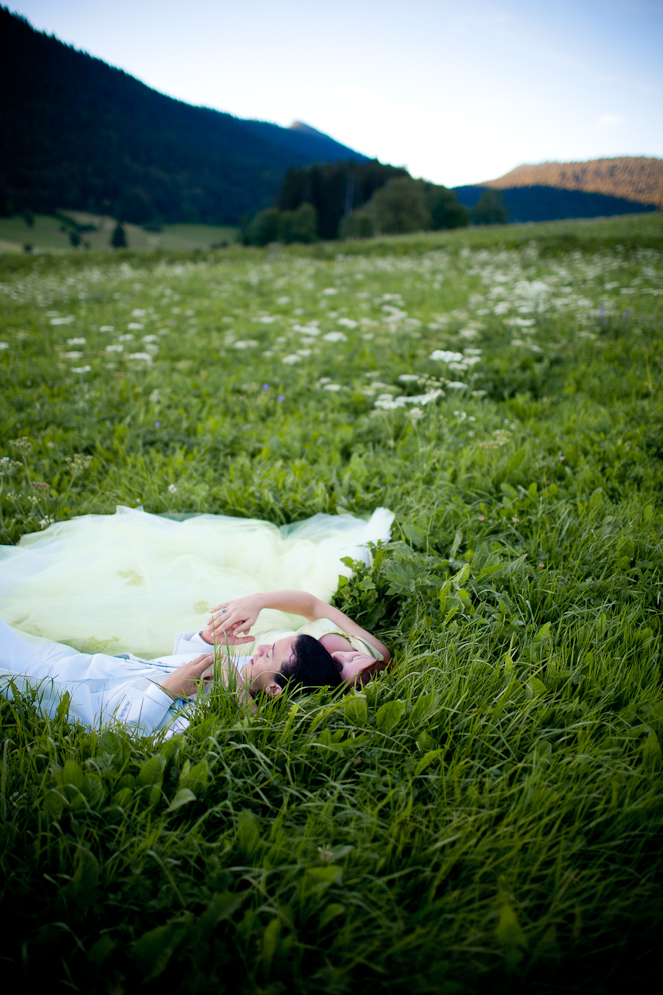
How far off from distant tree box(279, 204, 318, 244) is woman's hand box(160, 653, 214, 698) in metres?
41.3

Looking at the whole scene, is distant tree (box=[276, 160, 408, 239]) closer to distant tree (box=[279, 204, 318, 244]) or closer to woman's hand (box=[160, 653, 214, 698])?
distant tree (box=[279, 204, 318, 244])

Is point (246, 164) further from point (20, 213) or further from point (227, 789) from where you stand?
point (227, 789)

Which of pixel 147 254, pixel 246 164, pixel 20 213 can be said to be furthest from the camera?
pixel 246 164

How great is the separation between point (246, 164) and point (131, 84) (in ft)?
152

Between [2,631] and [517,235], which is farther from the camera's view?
[517,235]

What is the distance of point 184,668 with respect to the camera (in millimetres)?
1731

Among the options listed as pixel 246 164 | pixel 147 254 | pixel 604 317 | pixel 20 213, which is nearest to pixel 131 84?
pixel 246 164

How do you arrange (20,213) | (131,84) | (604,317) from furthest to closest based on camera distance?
(131,84), (20,213), (604,317)

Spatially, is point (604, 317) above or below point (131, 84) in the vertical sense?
below

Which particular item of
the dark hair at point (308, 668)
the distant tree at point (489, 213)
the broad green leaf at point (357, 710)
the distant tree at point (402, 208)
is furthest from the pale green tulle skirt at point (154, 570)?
the distant tree at point (402, 208)

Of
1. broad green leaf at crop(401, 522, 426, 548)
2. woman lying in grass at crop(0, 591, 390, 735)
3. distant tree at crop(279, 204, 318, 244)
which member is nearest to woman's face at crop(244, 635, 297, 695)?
woman lying in grass at crop(0, 591, 390, 735)

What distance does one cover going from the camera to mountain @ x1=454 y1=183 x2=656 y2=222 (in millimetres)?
15648

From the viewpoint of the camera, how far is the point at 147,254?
15.4 meters

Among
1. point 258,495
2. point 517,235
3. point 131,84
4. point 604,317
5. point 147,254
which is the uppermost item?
point 131,84
